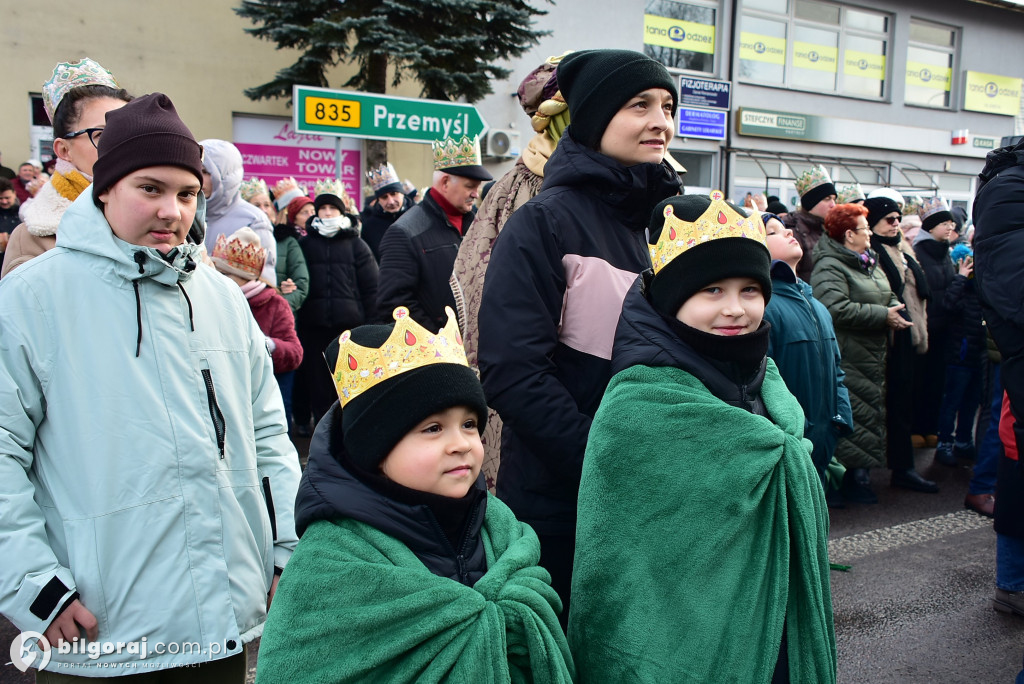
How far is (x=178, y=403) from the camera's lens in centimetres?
212

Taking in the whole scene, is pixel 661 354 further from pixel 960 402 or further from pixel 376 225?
pixel 376 225

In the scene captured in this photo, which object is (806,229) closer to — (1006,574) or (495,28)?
(1006,574)

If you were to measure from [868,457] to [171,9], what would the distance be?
52.5ft

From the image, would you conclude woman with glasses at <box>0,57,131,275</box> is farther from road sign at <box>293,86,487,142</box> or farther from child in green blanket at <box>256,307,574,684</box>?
road sign at <box>293,86,487,142</box>

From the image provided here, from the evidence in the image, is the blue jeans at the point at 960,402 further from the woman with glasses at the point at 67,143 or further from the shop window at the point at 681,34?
the shop window at the point at 681,34

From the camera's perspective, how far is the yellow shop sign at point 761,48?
20953 mm

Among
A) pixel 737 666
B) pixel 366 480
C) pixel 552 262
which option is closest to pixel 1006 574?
pixel 737 666

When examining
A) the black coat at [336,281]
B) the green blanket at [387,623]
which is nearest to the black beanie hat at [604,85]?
the green blanket at [387,623]

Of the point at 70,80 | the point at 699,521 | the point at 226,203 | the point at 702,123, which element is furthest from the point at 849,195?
the point at 702,123

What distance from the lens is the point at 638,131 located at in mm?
2402

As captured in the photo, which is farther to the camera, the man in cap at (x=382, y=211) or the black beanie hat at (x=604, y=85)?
the man in cap at (x=382, y=211)

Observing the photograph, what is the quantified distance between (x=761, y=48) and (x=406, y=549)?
22.1 m

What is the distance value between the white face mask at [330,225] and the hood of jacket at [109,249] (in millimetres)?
5092

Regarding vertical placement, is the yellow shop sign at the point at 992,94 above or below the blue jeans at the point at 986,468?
above
